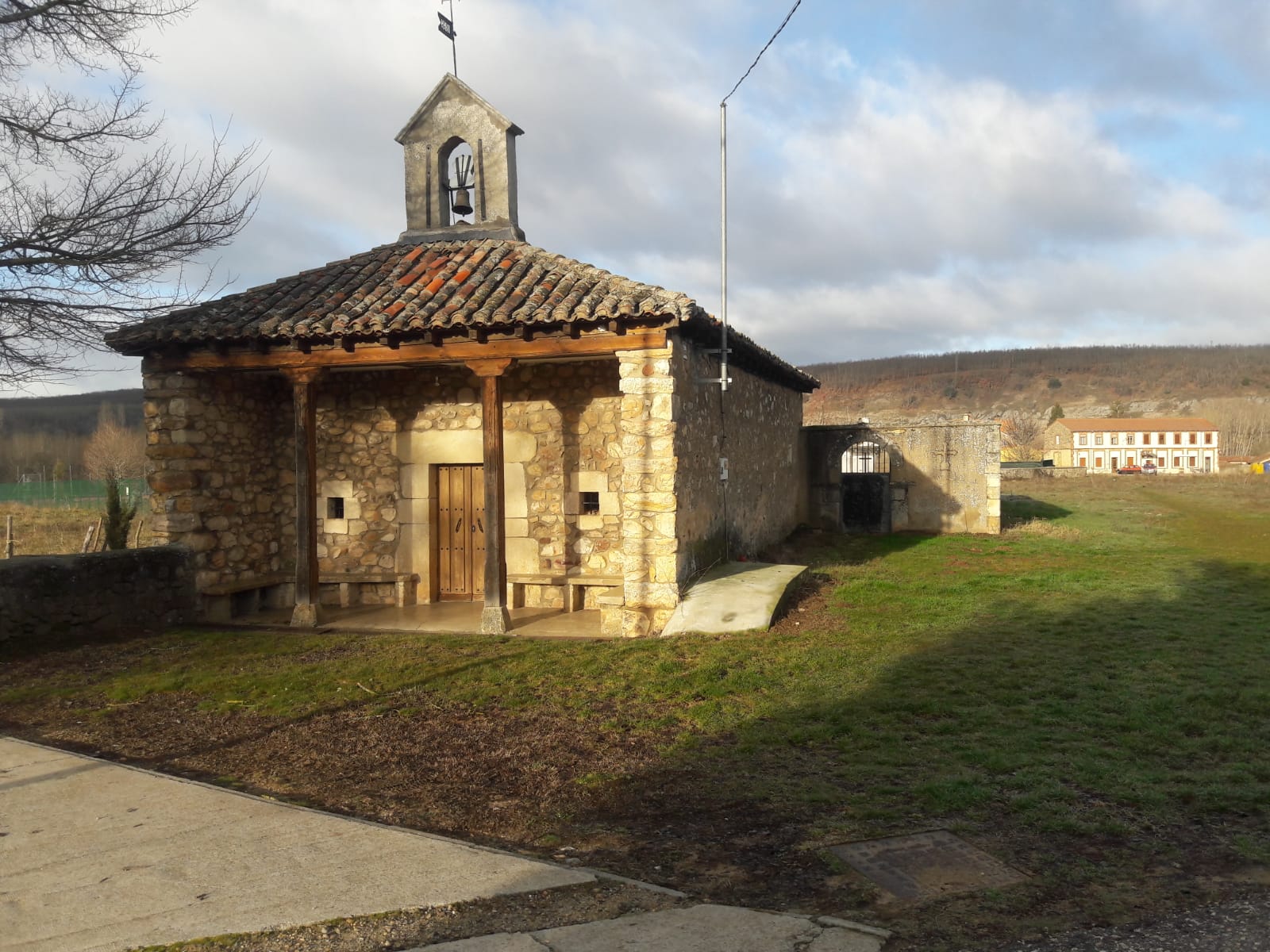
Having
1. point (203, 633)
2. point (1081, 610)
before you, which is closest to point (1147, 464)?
point (1081, 610)

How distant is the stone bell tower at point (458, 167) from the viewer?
11500 millimetres

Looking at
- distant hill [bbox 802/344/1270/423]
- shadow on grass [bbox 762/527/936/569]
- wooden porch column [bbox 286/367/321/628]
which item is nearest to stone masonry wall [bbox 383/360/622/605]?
wooden porch column [bbox 286/367/321/628]

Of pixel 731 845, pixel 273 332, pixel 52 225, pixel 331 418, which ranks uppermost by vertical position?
pixel 52 225

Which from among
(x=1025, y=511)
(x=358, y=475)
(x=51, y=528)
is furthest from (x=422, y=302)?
(x=51, y=528)

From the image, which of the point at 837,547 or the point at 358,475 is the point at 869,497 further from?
the point at 358,475

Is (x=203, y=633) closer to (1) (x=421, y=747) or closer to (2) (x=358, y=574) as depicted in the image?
(2) (x=358, y=574)

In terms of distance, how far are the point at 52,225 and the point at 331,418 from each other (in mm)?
3520

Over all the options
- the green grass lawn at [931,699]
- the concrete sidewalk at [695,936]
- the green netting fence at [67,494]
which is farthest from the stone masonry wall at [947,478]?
the green netting fence at [67,494]

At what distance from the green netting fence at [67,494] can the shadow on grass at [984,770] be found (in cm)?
2677

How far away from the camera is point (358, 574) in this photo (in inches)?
445

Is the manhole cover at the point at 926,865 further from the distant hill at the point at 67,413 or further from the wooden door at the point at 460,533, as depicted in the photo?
the distant hill at the point at 67,413

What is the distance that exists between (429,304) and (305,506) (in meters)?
2.60

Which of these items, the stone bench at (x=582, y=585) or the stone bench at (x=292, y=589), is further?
the stone bench at (x=292, y=589)

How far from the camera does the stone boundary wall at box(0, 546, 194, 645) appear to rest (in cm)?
858
